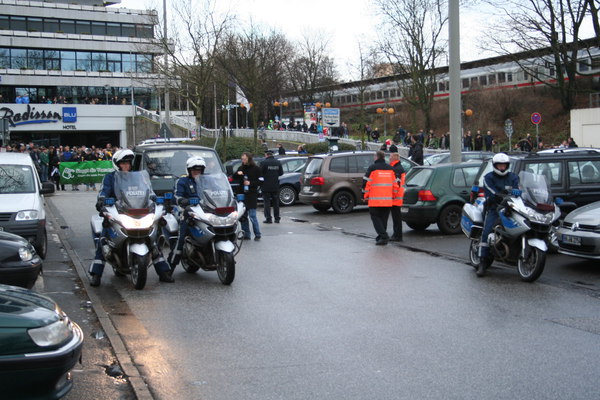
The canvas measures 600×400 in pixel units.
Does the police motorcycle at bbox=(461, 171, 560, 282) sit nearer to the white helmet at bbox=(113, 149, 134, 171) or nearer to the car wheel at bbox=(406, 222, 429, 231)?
the white helmet at bbox=(113, 149, 134, 171)

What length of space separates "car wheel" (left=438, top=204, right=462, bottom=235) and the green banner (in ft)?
78.5

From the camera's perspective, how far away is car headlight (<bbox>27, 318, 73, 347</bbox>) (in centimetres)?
451

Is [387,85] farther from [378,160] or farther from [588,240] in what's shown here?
[588,240]

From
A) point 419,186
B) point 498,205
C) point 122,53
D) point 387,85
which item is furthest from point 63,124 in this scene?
point 498,205

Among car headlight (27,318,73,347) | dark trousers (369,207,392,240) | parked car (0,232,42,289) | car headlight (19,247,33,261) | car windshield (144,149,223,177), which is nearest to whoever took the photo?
car headlight (27,318,73,347)

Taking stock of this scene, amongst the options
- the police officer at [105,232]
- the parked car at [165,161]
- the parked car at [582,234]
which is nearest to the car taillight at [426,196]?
the parked car at [165,161]

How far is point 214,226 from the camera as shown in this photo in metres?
9.85

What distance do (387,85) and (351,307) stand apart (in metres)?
57.9

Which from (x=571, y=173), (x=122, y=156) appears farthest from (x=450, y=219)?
(x=122, y=156)

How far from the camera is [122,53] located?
7838 cm

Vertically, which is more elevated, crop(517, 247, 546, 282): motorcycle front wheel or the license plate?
the license plate

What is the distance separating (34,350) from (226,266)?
217 inches

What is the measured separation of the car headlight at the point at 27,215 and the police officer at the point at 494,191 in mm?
7210

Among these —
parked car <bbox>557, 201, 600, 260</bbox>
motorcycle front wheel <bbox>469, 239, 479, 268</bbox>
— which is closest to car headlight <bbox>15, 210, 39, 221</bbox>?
motorcycle front wheel <bbox>469, 239, 479, 268</bbox>
